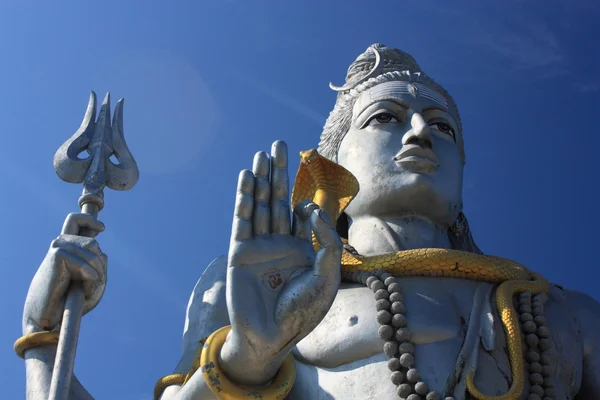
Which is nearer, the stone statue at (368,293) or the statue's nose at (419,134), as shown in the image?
the stone statue at (368,293)

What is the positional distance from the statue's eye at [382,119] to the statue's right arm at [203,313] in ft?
6.20

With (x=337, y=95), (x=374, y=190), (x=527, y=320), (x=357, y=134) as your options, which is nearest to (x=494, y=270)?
(x=527, y=320)

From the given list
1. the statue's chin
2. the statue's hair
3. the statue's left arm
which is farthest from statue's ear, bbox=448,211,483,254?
the statue's left arm

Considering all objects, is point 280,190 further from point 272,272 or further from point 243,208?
point 272,272

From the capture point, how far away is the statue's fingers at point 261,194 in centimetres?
636

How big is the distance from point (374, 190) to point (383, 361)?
2.01 m

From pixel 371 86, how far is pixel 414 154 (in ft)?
3.79

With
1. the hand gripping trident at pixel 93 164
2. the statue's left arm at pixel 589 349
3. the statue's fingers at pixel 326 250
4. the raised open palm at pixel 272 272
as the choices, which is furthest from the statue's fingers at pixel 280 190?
the statue's left arm at pixel 589 349

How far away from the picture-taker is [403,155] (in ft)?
28.9

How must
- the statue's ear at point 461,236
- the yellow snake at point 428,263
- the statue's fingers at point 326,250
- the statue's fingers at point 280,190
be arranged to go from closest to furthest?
the statue's fingers at point 326,250 < the statue's fingers at point 280,190 < the yellow snake at point 428,263 < the statue's ear at point 461,236

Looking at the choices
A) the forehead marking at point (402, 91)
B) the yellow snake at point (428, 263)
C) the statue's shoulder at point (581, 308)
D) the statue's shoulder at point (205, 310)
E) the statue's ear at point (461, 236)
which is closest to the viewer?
the yellow snake at point (428, 263)

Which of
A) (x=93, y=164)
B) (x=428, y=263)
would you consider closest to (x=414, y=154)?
(x=428, y=263)

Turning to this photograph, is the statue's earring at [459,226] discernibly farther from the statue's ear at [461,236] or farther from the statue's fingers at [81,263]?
the statue's fingers at [81,263]

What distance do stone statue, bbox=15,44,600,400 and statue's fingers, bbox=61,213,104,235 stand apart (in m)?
0.02
